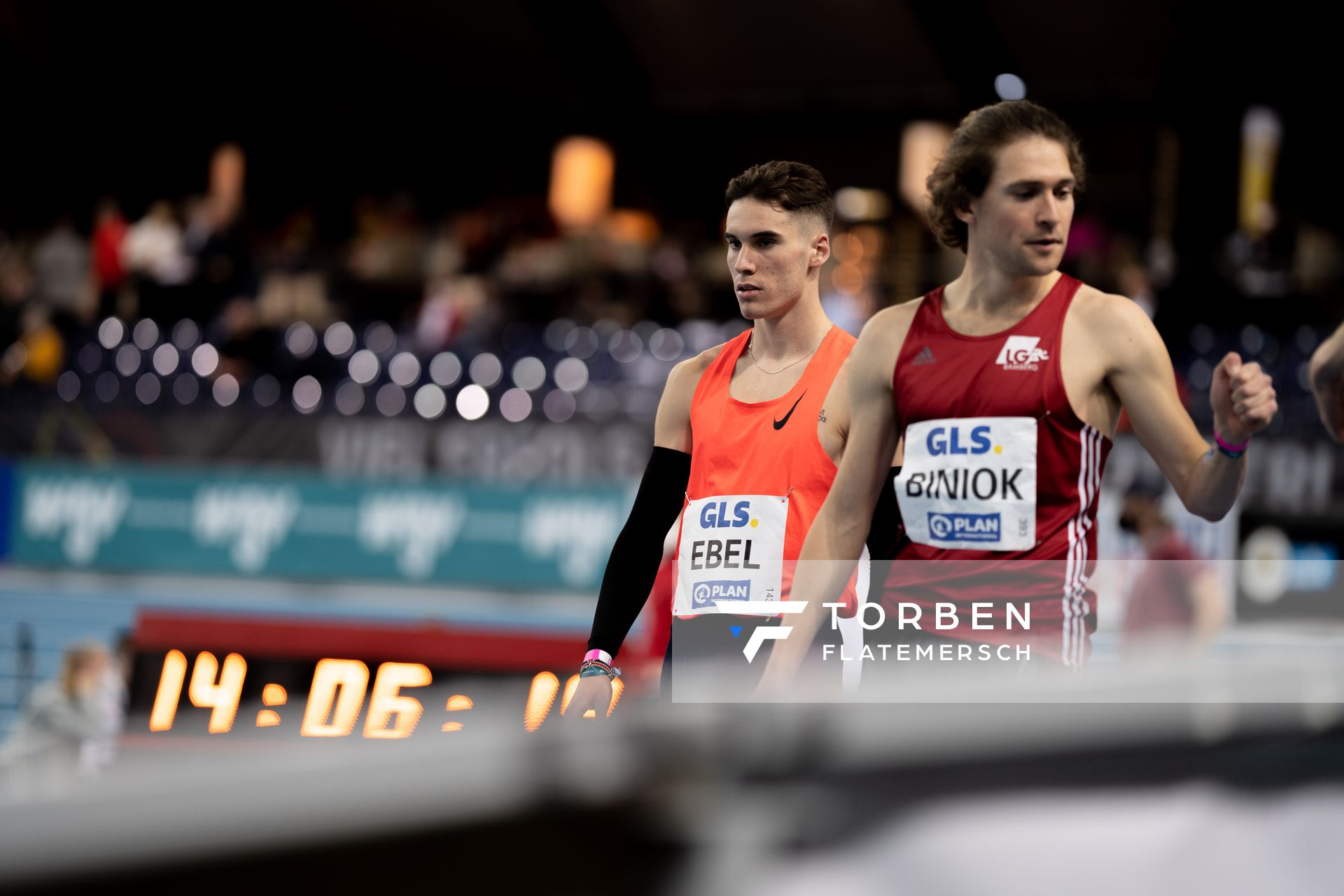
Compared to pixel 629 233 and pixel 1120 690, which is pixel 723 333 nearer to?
pixel 629 233

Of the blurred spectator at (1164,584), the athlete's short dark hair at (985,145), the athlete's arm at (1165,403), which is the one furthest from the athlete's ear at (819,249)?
the blurred spectator at (1164,584)

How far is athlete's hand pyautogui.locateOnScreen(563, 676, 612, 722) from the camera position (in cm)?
368

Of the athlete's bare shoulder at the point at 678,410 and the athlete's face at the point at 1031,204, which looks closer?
the athlete's face at the point at 1031,204

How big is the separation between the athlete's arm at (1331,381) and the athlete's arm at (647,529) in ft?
4.94

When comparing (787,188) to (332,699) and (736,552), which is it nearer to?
(736,552)

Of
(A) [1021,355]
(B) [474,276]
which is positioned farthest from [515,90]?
(A) [1021,355]

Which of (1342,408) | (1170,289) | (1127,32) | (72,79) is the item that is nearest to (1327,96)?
(1127,32)

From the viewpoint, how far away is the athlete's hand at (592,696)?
3.68 metres

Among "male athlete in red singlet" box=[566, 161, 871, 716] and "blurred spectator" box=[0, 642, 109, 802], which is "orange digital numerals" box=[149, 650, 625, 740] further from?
"blurred spectator" box=[0, 642, 109, 802]

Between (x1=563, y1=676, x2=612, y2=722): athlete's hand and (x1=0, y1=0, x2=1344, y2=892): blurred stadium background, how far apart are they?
0.53 meters

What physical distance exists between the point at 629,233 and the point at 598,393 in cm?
801

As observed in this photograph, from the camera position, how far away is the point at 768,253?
12.9 feet

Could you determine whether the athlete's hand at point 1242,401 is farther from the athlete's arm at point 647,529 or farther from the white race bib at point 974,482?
the athlete's arm at point 647,529

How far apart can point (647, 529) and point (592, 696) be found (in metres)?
0.49
